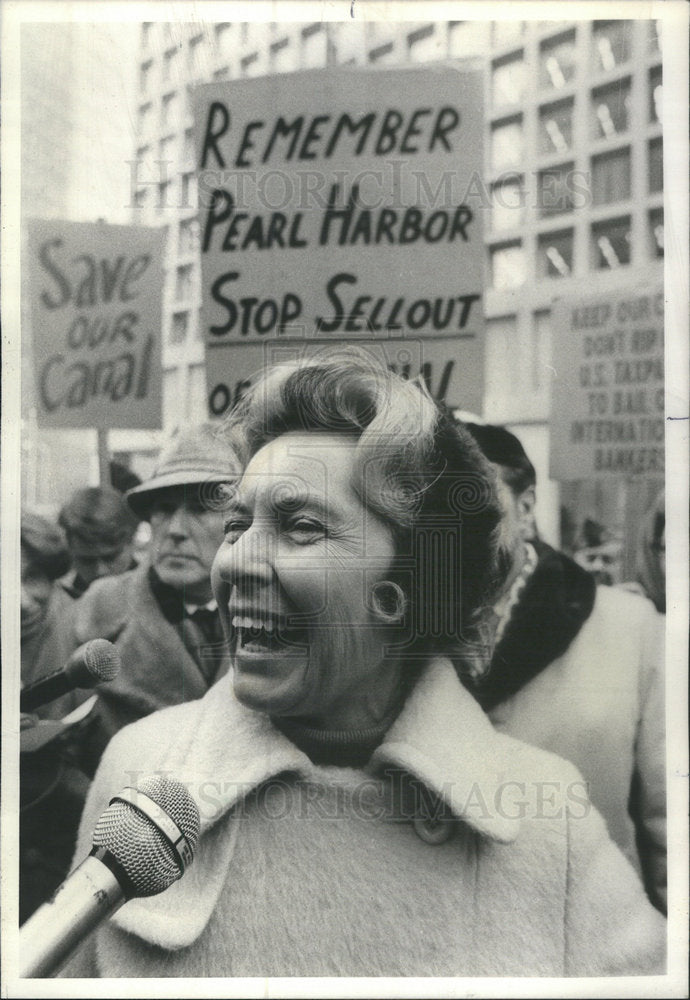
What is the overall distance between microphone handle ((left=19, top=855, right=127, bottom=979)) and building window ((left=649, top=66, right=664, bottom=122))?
10.9ft

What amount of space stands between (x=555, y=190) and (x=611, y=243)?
0.93 ft

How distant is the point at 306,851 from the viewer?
324 centimetres

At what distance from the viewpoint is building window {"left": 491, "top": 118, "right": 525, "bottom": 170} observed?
10.7 ft

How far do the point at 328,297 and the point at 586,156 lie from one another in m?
1.08

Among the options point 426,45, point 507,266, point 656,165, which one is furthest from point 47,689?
point 656,165

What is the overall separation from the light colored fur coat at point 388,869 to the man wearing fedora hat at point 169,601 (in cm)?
19

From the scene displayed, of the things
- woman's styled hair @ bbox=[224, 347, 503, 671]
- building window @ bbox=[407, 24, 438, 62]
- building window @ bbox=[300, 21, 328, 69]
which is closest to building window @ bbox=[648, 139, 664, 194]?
building window @ bbox=[407, 24, 438, 62]

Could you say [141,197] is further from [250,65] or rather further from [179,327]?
[250,65]

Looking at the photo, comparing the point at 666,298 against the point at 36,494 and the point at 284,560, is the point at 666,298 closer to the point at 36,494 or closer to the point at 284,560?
the point at 284,560

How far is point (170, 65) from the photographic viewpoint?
336 centimetres

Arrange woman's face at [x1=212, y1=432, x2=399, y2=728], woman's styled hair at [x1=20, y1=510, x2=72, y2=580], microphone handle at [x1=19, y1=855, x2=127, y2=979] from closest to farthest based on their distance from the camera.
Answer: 1. microphone handle at [x1=19, y1=855, x2=127, y2=979]
2. woman's face at [x1=212, y1=432, x2=399, y2=728]
3. woman's styled hair at [x1=20, y1=510, x2=72, y2=580]

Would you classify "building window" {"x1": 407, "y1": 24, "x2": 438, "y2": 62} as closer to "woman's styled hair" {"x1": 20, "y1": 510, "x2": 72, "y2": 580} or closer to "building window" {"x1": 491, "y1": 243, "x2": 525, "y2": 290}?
"building window" {"x1": 491, "y1": 243, "x2": 525, "y2": 290}

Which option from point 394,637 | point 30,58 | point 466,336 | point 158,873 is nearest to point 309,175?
point 466,336

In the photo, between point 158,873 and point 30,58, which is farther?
point 30,58
